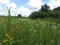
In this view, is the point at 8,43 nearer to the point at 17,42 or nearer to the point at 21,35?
the point at 17,42

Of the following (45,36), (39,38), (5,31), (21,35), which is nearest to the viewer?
(39,38)

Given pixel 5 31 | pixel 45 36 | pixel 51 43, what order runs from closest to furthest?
1. pixel 51 43
2. pixel 45 36
3. pixel 5 31

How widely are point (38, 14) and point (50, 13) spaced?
168cm

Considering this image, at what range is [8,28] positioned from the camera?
5.10m

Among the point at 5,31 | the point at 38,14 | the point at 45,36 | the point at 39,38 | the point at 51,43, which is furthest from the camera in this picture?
the point at 38,14

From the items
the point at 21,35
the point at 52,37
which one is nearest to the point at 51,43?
the point at 52,37

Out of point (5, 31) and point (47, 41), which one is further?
point (5, 31)

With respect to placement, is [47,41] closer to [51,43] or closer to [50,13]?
[51,43]

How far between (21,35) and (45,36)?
2.04 feet

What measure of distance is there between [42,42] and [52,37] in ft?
1.28

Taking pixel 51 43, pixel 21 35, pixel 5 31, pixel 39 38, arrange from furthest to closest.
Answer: pixel 5 31
pixel 21 35
pixel 39 38
pixel 51 43

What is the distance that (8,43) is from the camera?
3.59m

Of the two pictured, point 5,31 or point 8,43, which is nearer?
point 8,43

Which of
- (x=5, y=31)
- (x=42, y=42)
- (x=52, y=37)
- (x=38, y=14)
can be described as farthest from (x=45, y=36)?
(x=38, y=14)
